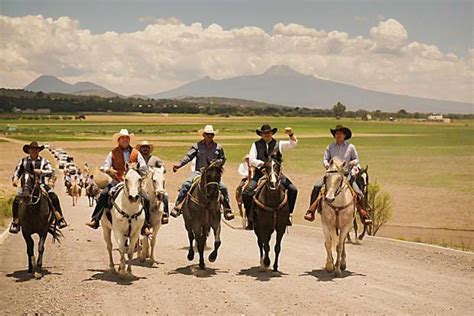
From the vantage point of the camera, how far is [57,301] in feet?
35.2

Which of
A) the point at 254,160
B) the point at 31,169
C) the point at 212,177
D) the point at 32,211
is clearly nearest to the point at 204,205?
the point at 212,177

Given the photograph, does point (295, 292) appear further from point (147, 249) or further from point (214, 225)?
point (147, 249)

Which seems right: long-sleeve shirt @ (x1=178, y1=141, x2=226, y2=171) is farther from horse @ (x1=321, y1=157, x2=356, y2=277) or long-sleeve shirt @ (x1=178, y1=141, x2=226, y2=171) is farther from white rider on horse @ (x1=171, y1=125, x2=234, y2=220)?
horse @ (x1=321, y1=157, x2=356, y2=277)

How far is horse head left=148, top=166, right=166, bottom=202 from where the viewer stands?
567 inches

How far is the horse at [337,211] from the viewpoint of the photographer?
12906mm

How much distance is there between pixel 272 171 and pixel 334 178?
1.17 metres

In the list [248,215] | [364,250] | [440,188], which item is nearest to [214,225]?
[248,215]

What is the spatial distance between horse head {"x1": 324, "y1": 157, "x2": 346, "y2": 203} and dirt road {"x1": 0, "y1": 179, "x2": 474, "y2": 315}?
1.61 m

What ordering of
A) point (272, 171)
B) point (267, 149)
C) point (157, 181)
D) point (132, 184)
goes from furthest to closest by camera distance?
point (157, 181), point (267, 149), point (272, 171), point (132, 184)

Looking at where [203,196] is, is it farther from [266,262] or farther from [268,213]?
[266,262]

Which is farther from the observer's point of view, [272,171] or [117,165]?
[117,165]

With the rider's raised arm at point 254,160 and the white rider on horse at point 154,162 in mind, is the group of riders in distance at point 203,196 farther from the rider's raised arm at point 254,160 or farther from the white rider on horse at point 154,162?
the white rider on horse at point 154,162

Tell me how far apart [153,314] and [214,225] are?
144 inches

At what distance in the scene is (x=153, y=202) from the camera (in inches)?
575
